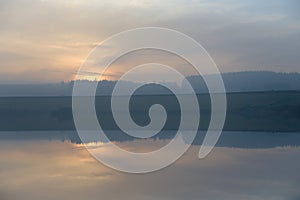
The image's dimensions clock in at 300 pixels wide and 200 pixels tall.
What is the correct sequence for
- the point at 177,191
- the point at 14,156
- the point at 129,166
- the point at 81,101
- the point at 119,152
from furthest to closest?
1. the point at 14,156
2. the point at 119,152
3. the point at 129,166
4. the point at 177,191
5. the point at 81,101

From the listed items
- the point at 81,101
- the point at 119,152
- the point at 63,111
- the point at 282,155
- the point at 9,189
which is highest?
the point at 63,111

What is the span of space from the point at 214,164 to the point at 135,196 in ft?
8.56

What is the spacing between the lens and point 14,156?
8.21m

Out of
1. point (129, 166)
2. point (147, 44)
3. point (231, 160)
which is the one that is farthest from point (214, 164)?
point (147, 44)

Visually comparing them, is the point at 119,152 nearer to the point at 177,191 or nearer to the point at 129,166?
the point at 129,166

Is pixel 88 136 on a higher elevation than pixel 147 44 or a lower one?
higher

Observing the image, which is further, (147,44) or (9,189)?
(9,189)

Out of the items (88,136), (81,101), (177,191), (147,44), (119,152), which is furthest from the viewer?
(88,136)

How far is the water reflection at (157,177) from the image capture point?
4.87 m

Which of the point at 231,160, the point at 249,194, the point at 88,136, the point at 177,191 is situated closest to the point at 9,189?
the point at 177,191

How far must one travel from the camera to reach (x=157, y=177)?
19.0 feet

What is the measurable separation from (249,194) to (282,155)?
370 centimetres

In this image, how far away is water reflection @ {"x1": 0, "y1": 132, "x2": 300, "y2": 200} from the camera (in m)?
4.87

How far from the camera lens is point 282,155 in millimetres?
8352
